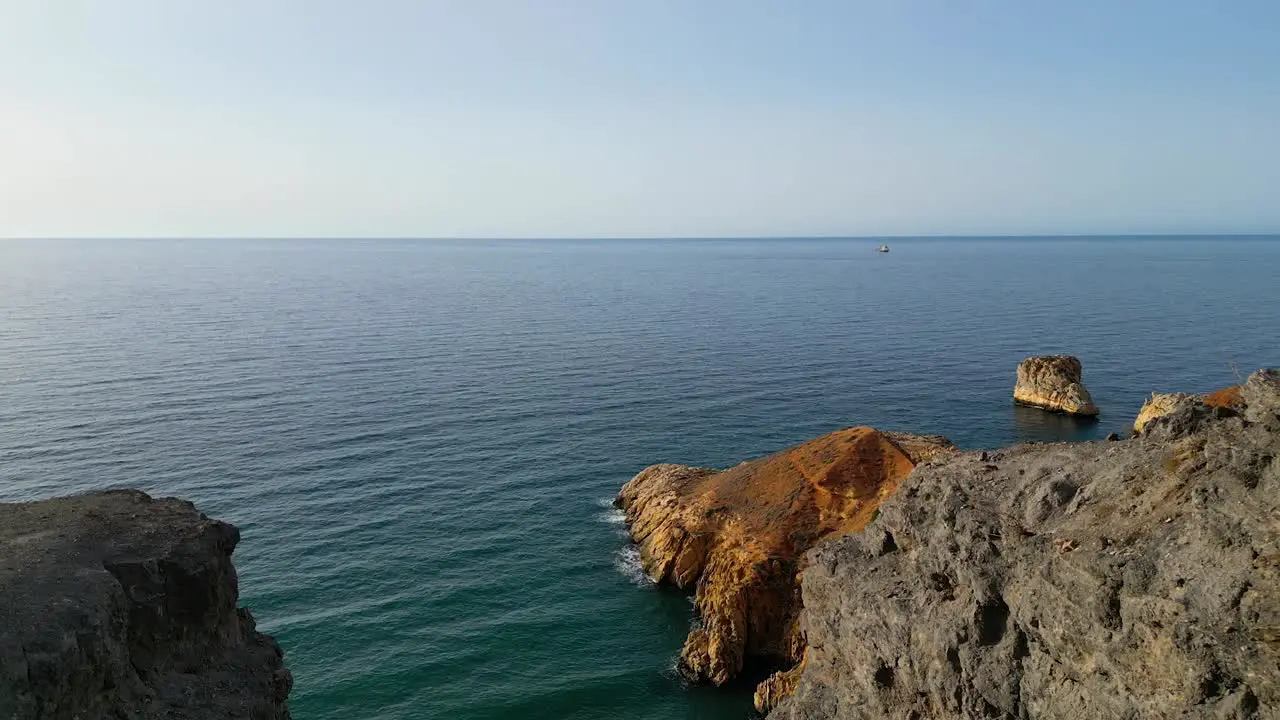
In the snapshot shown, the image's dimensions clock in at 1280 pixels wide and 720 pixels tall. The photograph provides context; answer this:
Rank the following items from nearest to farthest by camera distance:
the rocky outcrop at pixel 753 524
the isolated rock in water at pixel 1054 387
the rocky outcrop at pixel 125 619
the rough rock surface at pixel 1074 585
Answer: the rough rock surface at pixel 1074 585, the rocky outcrop at pixel 125 619, the rocky outcrop at pixel 753 524, the isolated rock in water at pixel 1054 387

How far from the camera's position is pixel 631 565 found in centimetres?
5088

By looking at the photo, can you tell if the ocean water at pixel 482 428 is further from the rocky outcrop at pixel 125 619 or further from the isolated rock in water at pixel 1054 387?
the rocky outcrop at pixel 125 619

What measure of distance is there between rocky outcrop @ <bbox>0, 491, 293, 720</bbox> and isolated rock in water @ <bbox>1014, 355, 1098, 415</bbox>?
3232 inches

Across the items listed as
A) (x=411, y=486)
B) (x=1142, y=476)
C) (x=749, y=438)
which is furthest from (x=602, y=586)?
(x=1142, y=476)

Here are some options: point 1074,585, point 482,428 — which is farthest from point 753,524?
point 482,428

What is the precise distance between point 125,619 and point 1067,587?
93.9 ft

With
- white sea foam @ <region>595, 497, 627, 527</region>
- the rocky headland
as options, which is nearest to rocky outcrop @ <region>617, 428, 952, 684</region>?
white sea foam @ <region>595, 497, 627, 527</region>

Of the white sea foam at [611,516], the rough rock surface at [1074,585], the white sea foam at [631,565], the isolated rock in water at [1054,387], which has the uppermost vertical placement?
the rough rock surface at [1074,585]

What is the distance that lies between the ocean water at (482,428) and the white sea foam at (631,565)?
214 millimetres

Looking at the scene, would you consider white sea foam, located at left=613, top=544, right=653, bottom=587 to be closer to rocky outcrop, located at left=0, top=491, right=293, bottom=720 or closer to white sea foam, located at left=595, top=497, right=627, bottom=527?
white sea foam, located at left=595, top=497, right=627, bottom=527

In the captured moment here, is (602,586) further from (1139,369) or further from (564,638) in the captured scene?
(1139,369)

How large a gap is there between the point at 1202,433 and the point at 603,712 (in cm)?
2847

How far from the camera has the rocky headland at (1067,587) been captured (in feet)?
57.2

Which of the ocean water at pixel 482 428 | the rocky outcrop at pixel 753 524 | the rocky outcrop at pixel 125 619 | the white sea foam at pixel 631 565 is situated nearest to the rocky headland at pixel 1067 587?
the rocky outcrop at pixel 753 524
